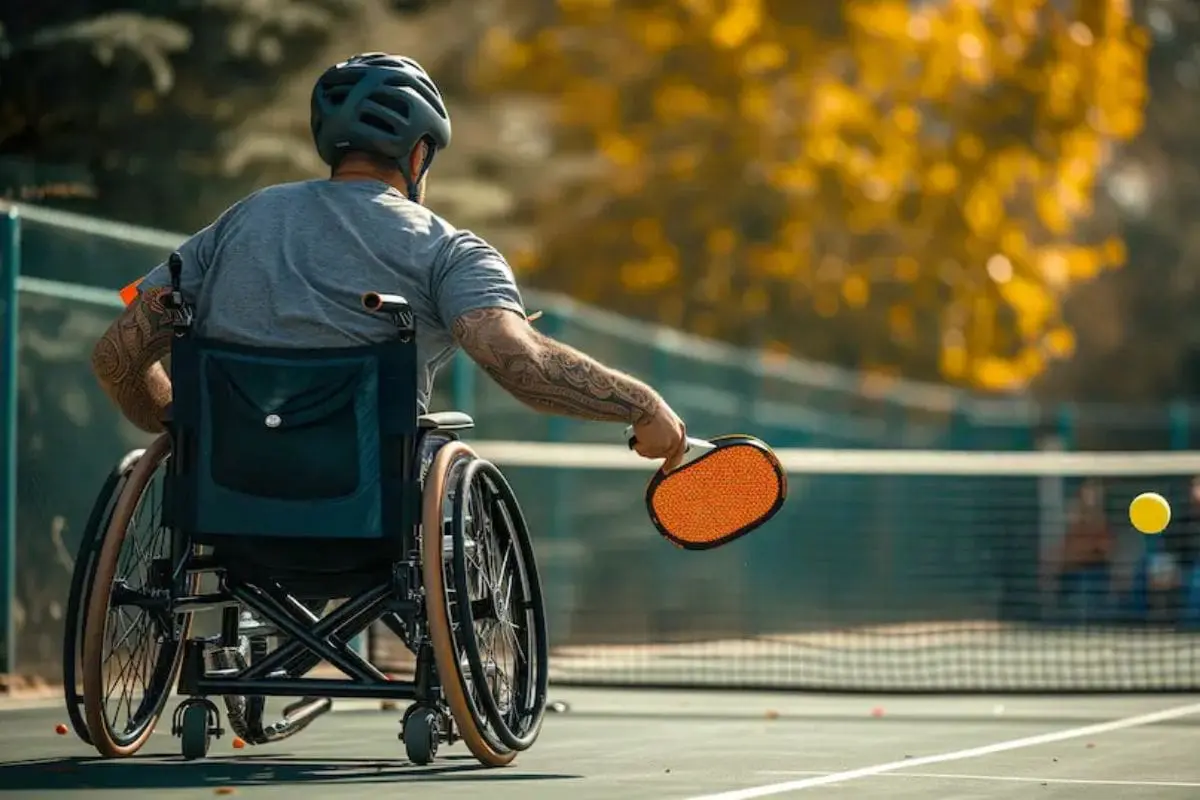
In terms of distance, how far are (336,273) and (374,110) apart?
1.59 feet

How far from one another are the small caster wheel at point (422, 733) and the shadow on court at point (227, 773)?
0.04 metres

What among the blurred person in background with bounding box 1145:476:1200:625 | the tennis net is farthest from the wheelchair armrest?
the blurred person in background with bounding box 1145:476:1200:625

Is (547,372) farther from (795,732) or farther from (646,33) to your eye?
(646,33)

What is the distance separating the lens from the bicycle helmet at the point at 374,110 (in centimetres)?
732

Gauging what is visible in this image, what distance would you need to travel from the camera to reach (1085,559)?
68.2 ft

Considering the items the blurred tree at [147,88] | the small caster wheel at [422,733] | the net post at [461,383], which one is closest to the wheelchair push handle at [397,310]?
the small caster wheel at [422,733]

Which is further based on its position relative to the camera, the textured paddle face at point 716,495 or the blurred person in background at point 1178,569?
the blurred person in background at point 1178,569

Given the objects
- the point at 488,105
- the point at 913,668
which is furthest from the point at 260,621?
the point at 488,105

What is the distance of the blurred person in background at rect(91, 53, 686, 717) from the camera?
23.2 feet

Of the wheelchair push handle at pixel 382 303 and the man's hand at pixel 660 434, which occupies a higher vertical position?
the wheelchair push handle at pixel 382 303

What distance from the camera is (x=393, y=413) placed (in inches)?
273

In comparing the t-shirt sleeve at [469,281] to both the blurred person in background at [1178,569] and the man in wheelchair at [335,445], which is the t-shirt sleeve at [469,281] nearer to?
the man in wheelchair at [335,445]

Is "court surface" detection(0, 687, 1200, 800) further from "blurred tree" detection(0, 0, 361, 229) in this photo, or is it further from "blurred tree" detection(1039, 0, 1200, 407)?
"blurred tree" detection(1039, 0, 1200, 407)

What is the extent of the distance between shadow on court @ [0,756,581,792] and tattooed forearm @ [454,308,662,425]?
0.91 meters
